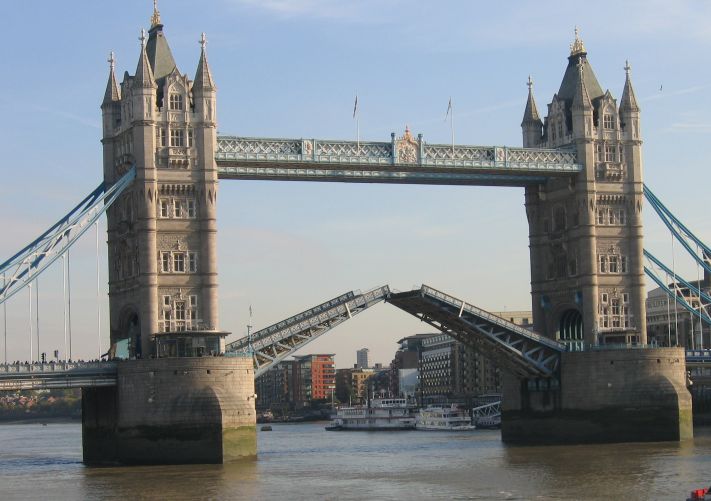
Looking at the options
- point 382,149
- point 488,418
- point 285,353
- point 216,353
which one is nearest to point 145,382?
point 216,353

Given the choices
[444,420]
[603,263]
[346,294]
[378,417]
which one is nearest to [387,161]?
[346,294]

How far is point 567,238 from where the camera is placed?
323 feet

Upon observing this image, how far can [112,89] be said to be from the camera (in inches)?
3529

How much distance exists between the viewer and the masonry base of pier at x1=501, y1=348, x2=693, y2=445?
91.6 meters

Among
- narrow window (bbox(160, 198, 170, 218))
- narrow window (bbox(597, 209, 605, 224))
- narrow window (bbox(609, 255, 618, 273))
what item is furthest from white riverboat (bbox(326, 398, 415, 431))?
narrow window (bbox(160, 198, 170, 218))

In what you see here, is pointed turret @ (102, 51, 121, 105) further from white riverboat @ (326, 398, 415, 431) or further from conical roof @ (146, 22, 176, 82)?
white riverboat @ (326, 398, 415, 431)

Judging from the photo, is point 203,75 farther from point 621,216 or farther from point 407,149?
point 621,216

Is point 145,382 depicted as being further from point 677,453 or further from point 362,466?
point 677,453

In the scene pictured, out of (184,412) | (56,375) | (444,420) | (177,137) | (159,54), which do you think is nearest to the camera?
(184,412)

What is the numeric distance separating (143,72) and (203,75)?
364 centimetres

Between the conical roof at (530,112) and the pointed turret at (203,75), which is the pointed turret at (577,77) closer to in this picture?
the conical roof at (530,112)

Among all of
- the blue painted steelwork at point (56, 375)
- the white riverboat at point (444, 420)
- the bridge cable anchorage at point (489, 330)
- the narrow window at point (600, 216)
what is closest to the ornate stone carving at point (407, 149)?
the bridge cable anchorage at point (489, 330)

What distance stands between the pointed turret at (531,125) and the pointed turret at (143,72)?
29.4 metres

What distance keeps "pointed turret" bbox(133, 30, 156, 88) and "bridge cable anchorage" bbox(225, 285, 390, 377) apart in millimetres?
15716
